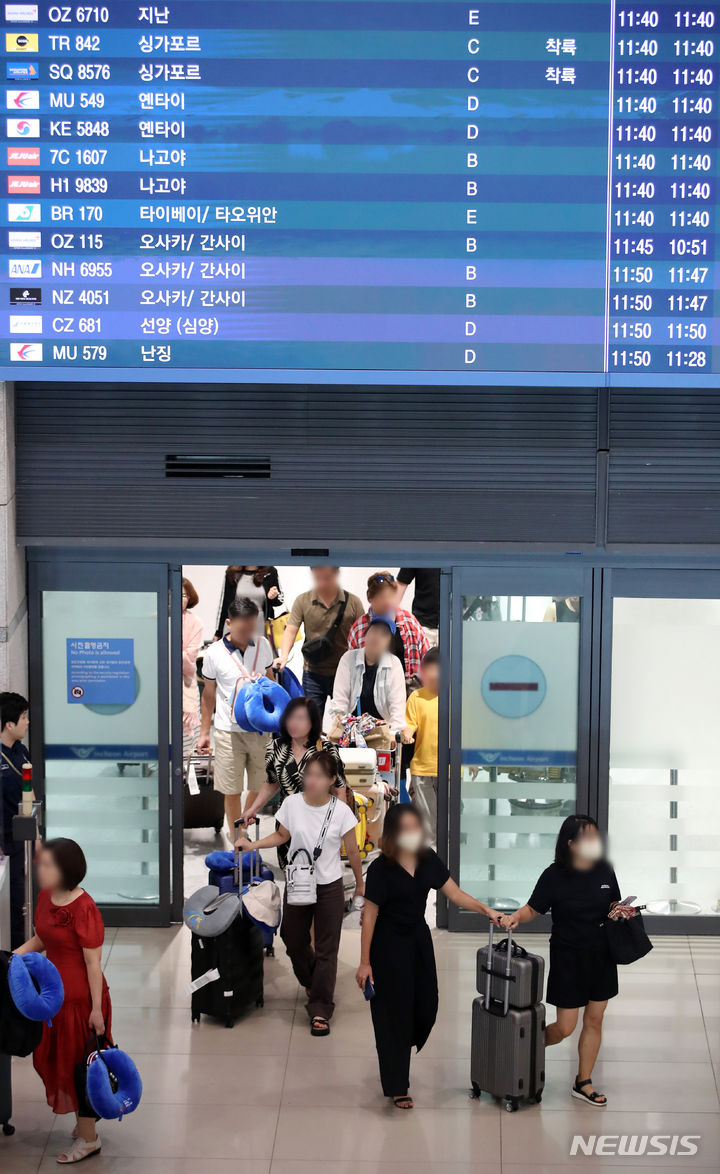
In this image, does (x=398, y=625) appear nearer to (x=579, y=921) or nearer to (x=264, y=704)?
(x=264, y=704)

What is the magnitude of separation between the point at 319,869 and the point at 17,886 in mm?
1382

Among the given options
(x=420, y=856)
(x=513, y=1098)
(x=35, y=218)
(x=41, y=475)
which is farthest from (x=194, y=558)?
(x=513, y=1098)

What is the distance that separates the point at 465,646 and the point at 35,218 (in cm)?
309

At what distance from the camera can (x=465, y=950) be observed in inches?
274

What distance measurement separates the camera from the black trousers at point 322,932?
6.00 meters

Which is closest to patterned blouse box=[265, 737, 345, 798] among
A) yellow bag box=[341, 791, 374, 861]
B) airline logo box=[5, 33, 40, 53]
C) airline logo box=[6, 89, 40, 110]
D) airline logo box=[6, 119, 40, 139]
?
yellow bag box=[341, 791, 374, 861]

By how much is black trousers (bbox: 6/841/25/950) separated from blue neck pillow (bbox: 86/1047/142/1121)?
1.19 meters

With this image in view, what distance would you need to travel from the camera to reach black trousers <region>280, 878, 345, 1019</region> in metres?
6.00

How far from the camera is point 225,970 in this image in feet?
19.6

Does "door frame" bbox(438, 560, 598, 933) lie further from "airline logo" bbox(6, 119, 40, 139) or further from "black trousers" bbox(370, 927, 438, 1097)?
"airline logo" bbox(6, 119, 40, 139)

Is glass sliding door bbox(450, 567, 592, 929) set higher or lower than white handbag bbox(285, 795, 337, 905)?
higher

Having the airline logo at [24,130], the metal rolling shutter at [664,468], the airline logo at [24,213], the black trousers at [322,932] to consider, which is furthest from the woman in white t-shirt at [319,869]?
the airline logo at [24,130]

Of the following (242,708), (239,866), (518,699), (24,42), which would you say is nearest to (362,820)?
(242,708)

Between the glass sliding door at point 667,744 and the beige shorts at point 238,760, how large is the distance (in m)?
2.02
